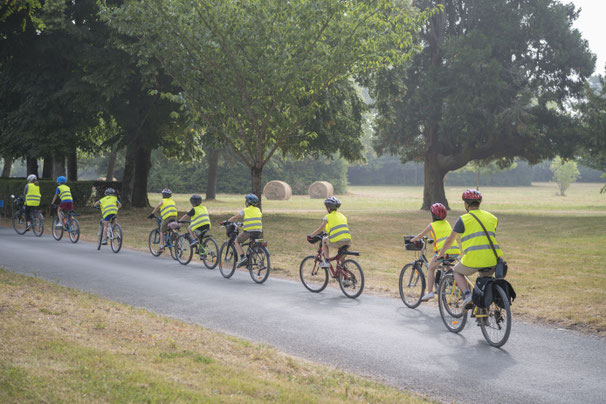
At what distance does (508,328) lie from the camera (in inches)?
277

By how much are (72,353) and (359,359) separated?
2982 mm

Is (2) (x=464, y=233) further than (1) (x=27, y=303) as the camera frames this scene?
No

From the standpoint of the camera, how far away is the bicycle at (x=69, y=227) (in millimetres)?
18141

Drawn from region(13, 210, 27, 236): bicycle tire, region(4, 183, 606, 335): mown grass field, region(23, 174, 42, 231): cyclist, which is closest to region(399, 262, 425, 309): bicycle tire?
region(4, 183, 606, 335): mown grass field

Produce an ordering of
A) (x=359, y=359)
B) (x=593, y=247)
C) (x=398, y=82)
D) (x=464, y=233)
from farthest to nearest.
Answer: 1. (x=398, y=82)
2. (x=593, y=247)
3. (x=464, y=233)
4. (x=359, y=359)

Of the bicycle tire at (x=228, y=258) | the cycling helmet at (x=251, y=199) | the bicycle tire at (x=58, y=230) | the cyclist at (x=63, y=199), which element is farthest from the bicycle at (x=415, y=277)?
the bicycle tire at (x=58, y=230)

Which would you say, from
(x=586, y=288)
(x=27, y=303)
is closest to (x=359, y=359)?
(x=27, y=303)

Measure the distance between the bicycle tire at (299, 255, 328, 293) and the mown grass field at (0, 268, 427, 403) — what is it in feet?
11.0

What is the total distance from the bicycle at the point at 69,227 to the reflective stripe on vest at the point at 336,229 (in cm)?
1051

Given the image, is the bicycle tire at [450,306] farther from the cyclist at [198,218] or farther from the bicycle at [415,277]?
the cyclist at [198,218]

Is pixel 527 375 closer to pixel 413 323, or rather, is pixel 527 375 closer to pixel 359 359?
pixel 359 359

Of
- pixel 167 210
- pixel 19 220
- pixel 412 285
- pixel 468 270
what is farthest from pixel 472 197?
pixel 19 220

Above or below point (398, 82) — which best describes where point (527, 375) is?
below

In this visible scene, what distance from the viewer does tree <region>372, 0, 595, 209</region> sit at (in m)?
32.7
